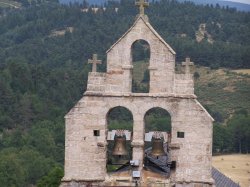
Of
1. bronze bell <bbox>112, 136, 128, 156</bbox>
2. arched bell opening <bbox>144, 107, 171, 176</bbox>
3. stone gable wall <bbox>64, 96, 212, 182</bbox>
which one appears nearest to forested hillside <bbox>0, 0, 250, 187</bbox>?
arched bell opening <bbox>144, 107, 171, 176</bbox>

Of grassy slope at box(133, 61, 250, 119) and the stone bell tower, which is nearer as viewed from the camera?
the stone bell tower

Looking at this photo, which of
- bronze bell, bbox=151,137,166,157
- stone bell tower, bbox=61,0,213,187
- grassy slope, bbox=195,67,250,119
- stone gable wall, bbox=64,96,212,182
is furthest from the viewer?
grassy slope, bbox=195,67,250,119

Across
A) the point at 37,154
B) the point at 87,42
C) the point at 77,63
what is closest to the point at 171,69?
the point at 37,154

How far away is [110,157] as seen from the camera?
24.6 m

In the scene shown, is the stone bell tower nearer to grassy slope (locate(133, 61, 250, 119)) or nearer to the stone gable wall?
the stone gable wall

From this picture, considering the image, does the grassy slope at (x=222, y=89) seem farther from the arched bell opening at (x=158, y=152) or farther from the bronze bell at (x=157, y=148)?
the bronze bell at (x=157, y=148)

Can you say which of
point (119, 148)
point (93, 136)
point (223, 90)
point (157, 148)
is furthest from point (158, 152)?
point (223, 90)

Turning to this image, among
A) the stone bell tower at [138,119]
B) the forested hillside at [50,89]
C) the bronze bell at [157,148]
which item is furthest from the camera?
the forested hillside at [50,89]

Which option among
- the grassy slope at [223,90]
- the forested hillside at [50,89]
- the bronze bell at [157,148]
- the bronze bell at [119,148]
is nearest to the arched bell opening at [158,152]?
the bronze bell at [157,148]

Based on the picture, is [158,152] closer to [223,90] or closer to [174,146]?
[174,146]

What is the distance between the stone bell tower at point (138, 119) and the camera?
21312mm

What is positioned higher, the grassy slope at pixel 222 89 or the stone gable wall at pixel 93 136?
the grassy slope at pixel 222 89

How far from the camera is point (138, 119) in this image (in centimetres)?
2167

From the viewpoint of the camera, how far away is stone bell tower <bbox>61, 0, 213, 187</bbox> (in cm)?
2131
